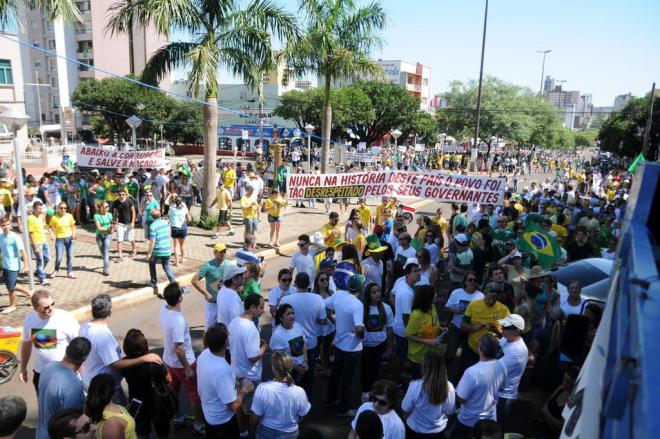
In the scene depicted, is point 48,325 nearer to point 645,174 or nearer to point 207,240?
point 645,174

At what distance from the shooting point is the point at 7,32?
39.8 feet

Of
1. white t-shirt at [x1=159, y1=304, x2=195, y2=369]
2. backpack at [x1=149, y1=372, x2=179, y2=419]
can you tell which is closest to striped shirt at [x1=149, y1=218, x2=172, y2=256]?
white t-shirt at [x1=159, y1=304, x2=195, y2=369]

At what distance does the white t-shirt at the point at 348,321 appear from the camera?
543 centimetres

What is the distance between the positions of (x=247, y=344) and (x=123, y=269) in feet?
23.9

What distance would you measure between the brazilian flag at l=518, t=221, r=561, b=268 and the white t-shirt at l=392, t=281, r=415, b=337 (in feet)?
12.7

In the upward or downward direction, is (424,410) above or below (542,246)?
below

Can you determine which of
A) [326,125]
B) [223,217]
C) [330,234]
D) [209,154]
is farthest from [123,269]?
[326,125]

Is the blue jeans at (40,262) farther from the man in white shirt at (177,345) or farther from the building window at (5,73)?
the building window at (5,73)

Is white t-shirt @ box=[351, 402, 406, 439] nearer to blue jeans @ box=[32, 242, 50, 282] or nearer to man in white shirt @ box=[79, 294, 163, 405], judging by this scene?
man in white shirt @ box=[79, 294, 163, 405]

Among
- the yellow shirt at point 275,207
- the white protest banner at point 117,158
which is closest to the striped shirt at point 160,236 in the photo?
the yellow shirt at point 275,207

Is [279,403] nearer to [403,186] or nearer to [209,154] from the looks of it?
[403,186]

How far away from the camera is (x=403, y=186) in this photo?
1135 centimetres

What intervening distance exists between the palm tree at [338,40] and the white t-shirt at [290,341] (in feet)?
50.7

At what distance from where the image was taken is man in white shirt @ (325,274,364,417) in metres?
5.45
